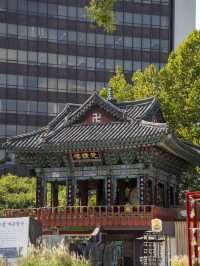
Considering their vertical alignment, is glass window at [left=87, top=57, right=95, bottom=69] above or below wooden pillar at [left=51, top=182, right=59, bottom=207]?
above

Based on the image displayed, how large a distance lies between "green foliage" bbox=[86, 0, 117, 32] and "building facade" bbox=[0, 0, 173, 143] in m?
67.1

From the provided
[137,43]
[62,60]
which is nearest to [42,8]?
[62,60]

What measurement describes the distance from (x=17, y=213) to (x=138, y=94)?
43.4 ft

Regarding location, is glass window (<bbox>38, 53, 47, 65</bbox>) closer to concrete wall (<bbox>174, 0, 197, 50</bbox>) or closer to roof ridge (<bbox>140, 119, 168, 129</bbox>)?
concrete wall (<bbox>174, 0, 197, 50</bbox>)

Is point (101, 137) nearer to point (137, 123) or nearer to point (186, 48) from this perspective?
point (137, 123)

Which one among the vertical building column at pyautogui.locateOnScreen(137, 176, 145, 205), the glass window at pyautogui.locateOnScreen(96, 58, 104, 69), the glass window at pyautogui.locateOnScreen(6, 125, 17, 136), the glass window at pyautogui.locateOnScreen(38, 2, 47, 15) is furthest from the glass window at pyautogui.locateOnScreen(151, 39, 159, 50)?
the vertical building column at pyautogui.locateOnScreen(137, 176, 145, 205)

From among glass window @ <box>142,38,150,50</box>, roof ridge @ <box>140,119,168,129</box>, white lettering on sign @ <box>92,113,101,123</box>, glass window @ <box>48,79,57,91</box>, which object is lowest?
roof ridge @ <box>140,119,168,129</box>

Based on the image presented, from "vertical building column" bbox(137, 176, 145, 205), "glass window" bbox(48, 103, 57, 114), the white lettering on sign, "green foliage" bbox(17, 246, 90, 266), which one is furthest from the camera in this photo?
"glass window" bbox(48, 103, 57, 114)

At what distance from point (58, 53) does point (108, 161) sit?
5476cm

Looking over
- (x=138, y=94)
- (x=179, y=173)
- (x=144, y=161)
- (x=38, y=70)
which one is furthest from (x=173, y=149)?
(x=38, y=70)

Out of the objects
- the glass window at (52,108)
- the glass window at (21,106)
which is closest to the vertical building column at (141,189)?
the glass window at (21,106)

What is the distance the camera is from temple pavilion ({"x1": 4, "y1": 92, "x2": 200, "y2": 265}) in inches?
1479

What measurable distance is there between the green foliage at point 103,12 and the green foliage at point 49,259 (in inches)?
283

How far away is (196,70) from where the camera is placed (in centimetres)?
4669
